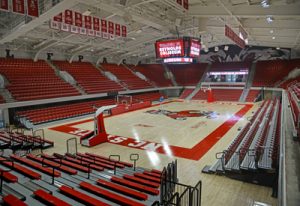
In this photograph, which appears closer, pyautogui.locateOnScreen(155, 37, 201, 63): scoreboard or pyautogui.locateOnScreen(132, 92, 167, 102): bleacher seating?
pyautogui.locateOnScreen(155, 37, 201, 63): scoreboard

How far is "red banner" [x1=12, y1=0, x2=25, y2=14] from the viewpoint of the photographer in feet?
27.4

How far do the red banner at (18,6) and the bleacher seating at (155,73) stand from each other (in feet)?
90.9

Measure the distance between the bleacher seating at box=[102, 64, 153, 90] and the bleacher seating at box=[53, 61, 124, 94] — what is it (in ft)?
7.67

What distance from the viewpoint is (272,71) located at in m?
32.2

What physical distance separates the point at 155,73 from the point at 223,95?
1216 centimetres

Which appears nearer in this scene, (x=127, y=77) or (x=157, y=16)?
(x=157, y=16)

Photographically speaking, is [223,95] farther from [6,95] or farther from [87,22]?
[6,95]

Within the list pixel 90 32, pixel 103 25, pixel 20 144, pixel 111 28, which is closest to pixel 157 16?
pixel 111 28

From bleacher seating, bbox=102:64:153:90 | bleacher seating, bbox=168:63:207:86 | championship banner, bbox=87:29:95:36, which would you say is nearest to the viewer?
championship banner, bbox=87:29:95:36

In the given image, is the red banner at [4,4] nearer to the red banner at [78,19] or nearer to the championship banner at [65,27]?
the championship banner at [65,27]

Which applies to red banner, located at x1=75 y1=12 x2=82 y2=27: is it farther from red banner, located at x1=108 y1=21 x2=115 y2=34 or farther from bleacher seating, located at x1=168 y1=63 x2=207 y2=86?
bleacher seating, located at x1=168 y1=63 x2=207 y2=86

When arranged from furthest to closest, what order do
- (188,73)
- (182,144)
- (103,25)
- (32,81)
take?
(188,73), (32,81), (103,25), (182,144)

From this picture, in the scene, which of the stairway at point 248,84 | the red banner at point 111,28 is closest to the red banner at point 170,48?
the red banner at point 111,28

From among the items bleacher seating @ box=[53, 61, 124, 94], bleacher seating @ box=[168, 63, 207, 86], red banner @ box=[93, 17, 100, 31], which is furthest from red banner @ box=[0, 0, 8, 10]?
bleacher seating @ box=[168, 63, 207, 86]
